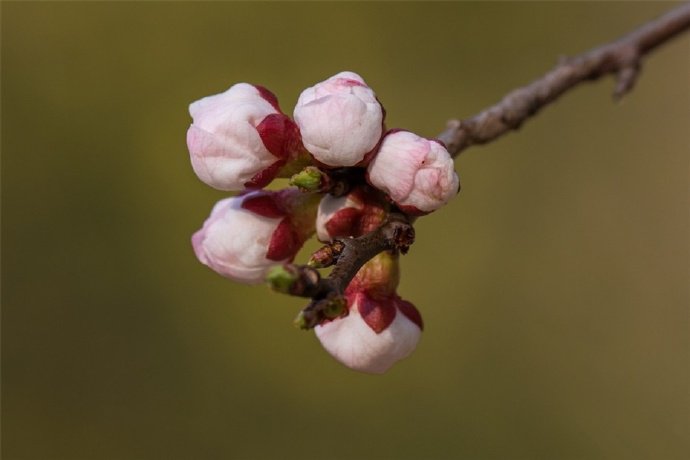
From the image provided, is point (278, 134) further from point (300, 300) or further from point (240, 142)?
point (300, 300)

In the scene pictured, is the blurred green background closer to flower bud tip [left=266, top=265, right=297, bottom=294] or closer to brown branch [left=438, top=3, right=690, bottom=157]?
brown branch [left=438, top=3, right=690, bottom=157]

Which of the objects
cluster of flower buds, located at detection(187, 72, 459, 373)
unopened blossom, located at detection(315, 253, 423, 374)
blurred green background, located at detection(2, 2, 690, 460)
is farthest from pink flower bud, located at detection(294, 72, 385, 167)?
blurred green background, located at detection(2, 2, 690, 460)

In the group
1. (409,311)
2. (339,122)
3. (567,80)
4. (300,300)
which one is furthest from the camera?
(300,300)

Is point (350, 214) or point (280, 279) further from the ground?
point (350, 214)

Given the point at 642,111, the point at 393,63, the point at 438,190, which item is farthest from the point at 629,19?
the point at 438,190

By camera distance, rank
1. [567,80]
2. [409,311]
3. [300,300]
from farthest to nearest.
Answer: [300,300], [567,80], [409,311]

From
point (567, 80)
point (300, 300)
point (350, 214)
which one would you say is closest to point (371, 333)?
point (350, 214)
